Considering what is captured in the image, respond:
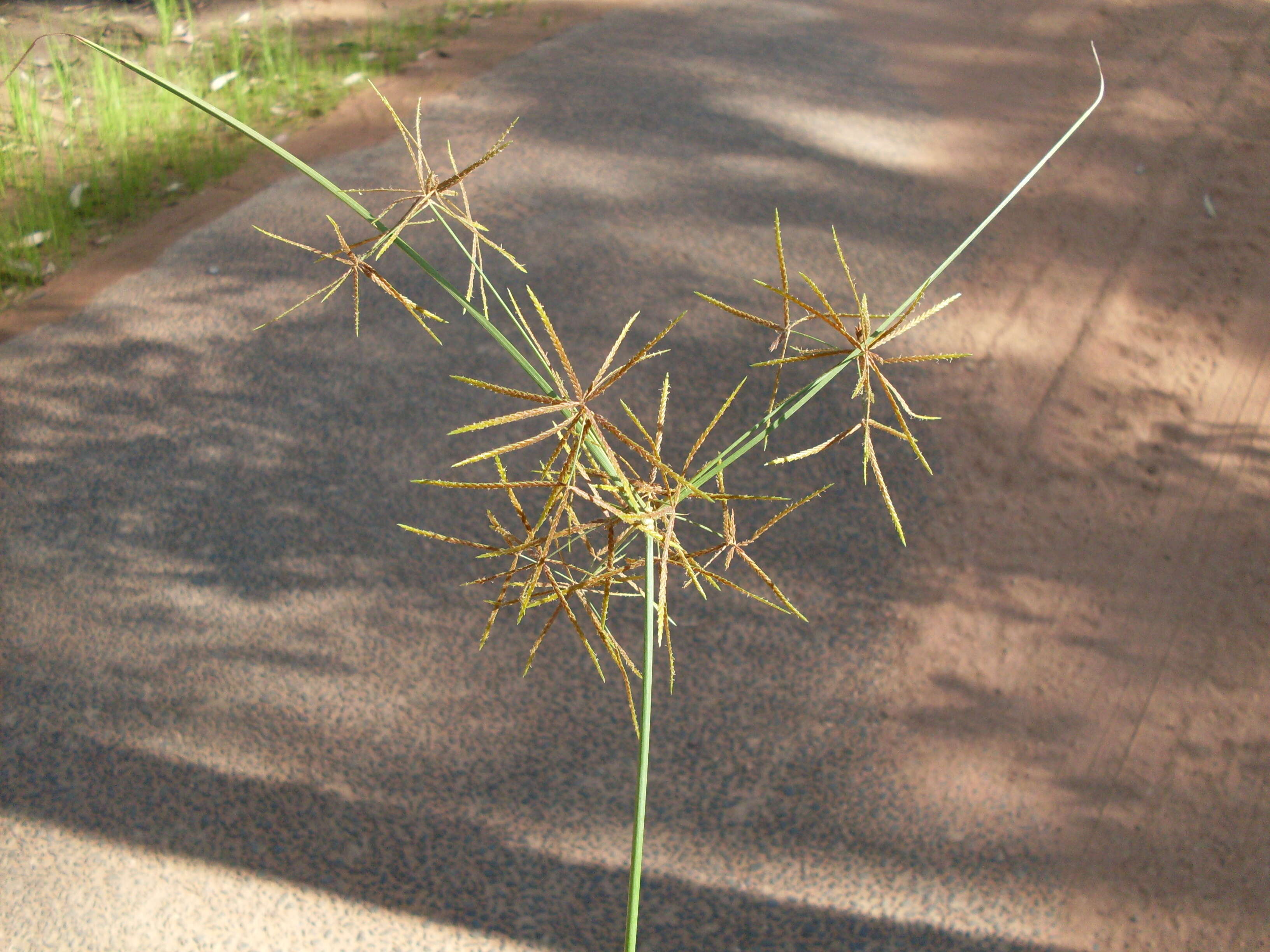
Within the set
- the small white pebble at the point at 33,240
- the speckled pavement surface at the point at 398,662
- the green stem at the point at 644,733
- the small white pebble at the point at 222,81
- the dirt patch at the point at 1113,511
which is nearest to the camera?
the green stem at the point at 644,733

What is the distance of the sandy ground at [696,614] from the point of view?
9.02 ft

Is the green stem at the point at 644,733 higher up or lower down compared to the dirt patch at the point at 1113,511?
higher up

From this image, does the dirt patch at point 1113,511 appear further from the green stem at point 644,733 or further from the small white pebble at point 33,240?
the small white pebble at point 33,240

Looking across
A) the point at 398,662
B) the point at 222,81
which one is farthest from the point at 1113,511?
the point at 222,81

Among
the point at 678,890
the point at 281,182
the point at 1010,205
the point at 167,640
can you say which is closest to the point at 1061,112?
the point at 1010,205

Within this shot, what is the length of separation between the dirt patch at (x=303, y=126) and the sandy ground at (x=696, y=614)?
24 centimetres

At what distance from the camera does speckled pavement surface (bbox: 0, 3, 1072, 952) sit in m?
2.70

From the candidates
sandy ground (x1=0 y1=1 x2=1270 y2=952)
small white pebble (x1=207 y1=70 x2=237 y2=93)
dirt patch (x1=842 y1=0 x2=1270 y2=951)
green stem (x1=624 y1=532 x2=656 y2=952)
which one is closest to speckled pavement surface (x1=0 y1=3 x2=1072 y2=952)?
sandy ground (x1=0 y1=1 x2=1270 y2=952)

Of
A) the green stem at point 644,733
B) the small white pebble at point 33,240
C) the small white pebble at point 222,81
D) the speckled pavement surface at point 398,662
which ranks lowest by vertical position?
the speckled pavement surface at point 398,662

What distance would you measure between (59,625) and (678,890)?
2.33m

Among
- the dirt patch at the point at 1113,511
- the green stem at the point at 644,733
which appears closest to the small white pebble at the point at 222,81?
the dirt patch at the point at 1113,511

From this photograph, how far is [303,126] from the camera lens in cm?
595

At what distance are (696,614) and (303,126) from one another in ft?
14.2

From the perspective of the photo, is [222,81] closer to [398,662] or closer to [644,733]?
[398,662]
